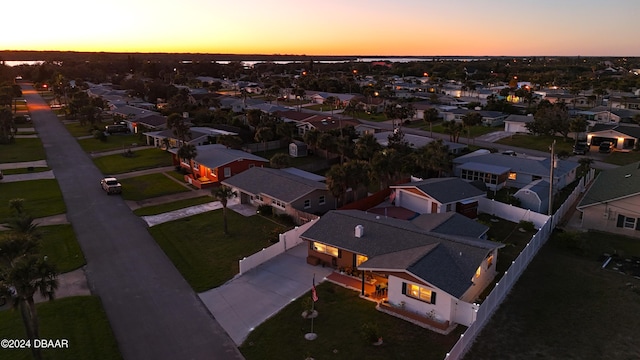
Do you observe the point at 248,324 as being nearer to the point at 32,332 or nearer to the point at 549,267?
the point at 32,332

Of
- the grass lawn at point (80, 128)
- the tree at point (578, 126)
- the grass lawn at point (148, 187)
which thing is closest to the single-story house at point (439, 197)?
the grass lawn at point (148, 187)

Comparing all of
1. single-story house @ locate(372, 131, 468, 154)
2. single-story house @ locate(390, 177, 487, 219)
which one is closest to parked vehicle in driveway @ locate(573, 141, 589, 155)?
single-story house @ locate(372, 131, 468, 154)

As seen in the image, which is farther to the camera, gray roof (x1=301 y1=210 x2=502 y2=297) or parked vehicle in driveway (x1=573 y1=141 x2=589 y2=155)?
parked vehicle in driveway (x1=573 y1=141 x2=589 y2=155)

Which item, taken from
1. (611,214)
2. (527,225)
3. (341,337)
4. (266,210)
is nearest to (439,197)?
(527,225)

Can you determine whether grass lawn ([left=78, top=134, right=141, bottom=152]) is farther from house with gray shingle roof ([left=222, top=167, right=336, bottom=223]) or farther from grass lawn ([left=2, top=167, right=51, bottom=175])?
house with gray shingle roof ([left=222, top=167, right=336, bottom=223])

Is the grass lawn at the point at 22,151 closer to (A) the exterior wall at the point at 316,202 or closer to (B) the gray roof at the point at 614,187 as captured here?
(A) the exterior wall at the point at 316,202

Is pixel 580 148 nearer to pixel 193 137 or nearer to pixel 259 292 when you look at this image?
pixel 193 137
